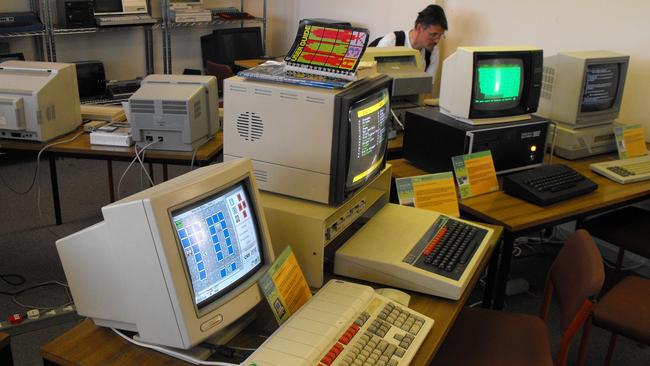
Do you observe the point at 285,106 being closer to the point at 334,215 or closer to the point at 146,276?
the point at 334,215

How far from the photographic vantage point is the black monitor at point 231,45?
5.57 meters

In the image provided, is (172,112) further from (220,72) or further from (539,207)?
(220,72)

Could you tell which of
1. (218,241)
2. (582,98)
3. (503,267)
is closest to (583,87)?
(582,98)

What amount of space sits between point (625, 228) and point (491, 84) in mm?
964

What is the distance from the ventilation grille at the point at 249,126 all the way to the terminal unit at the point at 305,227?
171 millimetres

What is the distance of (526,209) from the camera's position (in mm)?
2371

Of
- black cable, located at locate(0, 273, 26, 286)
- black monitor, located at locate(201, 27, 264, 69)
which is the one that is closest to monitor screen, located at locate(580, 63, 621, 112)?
black cable, located at locate(0, 273, 26, 286)

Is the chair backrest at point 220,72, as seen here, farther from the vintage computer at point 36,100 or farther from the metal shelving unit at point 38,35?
the vintage computer at point 36,100

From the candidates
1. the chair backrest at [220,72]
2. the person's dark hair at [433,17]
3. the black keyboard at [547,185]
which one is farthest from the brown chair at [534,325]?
the chair backrest at [220,72]

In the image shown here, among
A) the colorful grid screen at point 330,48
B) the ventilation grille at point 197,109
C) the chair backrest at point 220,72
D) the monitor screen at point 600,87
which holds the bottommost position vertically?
the chair backrest at point 220,72

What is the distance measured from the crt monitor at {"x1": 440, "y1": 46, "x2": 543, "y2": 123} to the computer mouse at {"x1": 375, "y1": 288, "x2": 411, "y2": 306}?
118 cm

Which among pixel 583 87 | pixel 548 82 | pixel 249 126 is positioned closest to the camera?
pixel 249 126

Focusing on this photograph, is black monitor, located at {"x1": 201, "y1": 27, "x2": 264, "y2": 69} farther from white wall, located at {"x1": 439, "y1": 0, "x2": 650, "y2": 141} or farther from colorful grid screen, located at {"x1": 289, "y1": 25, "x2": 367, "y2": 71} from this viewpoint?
colorful grid screen, located at {"x1": 289, "y1": 25, "x2": 367, "y2": 71}

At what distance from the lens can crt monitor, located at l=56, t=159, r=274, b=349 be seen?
1.21m
